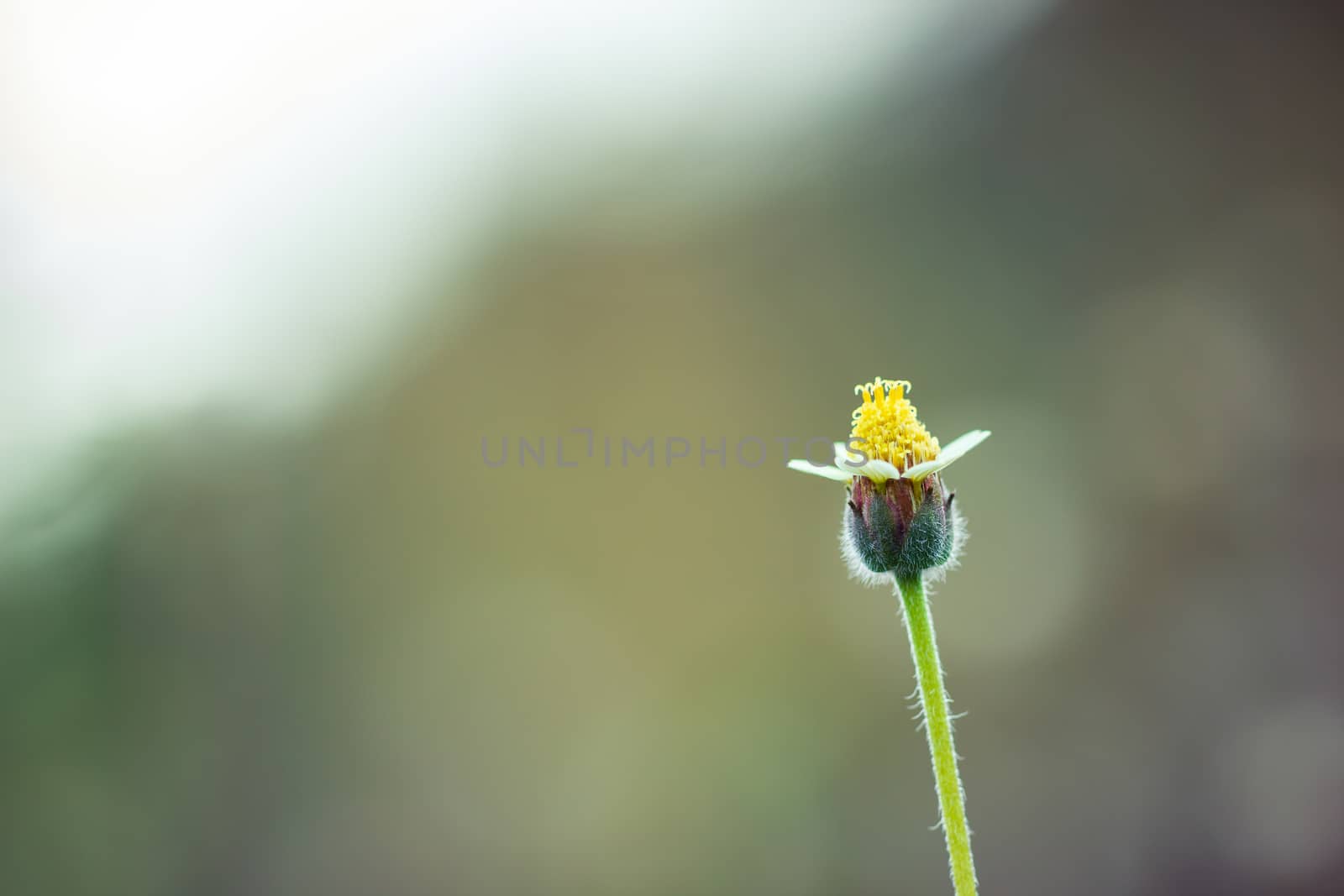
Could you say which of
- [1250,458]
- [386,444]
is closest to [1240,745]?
[1250,458]

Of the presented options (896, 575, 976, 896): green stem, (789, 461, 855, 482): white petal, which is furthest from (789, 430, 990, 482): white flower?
(896, 575, 976, 896): green stem

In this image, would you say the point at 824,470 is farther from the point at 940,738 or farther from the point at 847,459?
the point at 940,738

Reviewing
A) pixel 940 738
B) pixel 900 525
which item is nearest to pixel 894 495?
pixel 900 525

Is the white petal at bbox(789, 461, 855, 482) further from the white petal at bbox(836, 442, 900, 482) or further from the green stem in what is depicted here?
the green stem

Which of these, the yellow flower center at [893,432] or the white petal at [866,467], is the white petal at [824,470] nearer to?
the white petal at [866,467]

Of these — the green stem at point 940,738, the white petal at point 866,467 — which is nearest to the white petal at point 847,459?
the white petal at point 866,467

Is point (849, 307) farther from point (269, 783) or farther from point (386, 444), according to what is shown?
point (269, 783)

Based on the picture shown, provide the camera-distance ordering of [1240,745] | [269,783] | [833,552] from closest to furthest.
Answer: [1240,745], [269,783], [833,552]
